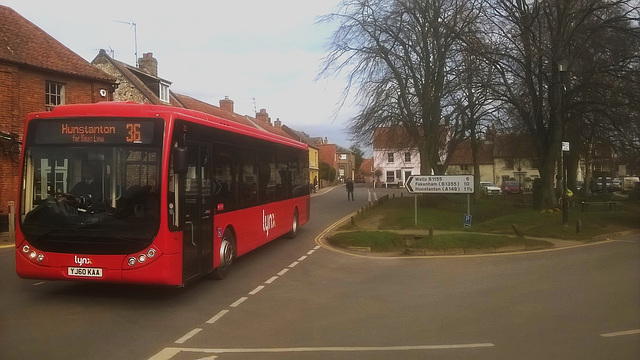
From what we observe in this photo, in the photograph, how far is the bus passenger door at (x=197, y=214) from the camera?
8.63 meters

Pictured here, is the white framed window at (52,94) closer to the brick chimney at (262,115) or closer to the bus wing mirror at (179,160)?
the bus wing mirror at (179,160)

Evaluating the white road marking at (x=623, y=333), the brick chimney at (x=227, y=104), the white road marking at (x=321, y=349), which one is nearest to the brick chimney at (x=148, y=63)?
the brick chimney at (x=227, y=104)

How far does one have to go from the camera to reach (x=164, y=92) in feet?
122

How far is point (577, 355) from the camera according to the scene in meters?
5.72

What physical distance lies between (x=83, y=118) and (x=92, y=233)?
180 cm

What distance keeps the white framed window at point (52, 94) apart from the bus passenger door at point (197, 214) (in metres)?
15.7

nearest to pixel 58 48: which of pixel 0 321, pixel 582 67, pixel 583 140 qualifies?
pixel 0 321

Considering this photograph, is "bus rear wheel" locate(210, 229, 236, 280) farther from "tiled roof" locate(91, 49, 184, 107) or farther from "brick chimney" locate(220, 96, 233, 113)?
"brick chimney" locate(220, 96, 233, 113)

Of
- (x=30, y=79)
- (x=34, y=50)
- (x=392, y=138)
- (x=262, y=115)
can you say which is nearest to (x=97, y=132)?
(x=30, y=79)

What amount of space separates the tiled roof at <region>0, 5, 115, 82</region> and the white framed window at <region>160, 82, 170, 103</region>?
1100cm

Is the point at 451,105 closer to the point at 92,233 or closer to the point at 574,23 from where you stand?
the point at 574,23

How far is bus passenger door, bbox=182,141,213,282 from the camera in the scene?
28.3 ft

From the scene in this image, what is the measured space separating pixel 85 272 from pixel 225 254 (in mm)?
3052

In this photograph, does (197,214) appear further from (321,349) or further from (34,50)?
(34,50)
